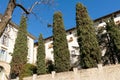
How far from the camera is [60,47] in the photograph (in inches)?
987

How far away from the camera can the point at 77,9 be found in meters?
26.2

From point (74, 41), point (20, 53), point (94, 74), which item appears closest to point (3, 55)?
point (20, 53)

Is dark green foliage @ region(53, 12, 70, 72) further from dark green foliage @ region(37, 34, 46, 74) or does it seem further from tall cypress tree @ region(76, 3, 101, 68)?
dark green foliage @ region(37, 34, 46, 74)

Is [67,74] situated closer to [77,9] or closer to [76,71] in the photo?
[76,71]

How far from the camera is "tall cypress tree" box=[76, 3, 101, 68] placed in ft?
69.5

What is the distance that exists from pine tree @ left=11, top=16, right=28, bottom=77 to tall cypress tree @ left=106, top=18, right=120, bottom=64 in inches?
500

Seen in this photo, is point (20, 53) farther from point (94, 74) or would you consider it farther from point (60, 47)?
point (94, 74)

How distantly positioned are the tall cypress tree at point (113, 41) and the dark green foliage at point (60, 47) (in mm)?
6633

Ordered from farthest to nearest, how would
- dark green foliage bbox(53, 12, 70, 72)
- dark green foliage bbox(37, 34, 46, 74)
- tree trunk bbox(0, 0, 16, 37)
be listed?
dark green foliage bbox(37, 34, 46, 74)
dark green foliage bbox(53, 12, 70, 72)
tree trunk bbox(0, 0, 16, 37)

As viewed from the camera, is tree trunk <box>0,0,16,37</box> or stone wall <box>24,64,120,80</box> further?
stone wall <box>24,64,120,80</box>

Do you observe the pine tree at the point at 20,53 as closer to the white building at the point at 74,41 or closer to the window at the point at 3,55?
the window at the point at 3,55

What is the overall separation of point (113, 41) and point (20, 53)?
581 inches

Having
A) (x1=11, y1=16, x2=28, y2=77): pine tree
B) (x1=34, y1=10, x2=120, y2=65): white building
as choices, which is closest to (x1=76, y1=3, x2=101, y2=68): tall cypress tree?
(x1=34, y1=10, x2=120, y2=65): white building

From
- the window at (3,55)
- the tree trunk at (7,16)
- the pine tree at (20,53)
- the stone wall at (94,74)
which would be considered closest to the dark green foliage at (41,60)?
the pine tree at (20,53)
